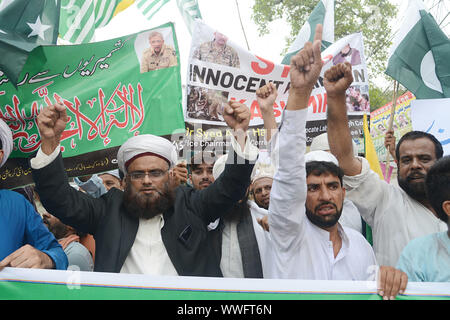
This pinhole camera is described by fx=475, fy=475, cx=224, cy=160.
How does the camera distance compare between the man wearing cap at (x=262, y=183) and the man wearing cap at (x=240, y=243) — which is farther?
the man wearing cap at (x=262, y=183)

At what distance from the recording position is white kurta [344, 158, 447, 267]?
2.76 m

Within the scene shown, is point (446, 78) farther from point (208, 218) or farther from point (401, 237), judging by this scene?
point (208, 218)

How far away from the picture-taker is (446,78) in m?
3.81

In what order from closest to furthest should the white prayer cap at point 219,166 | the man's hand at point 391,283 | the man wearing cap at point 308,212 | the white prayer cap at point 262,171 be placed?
the man's hand at point 391,283 < the man wearing cap at point 308,212 < the white prayer cap at point 219,166 < the white prayer cap at point 262,171

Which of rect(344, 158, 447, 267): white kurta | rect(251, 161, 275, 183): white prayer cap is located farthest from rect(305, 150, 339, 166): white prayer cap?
rect(251, 161, 275, 183): white prayer cap

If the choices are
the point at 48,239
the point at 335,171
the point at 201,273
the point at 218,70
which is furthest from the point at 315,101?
the point at 48,239

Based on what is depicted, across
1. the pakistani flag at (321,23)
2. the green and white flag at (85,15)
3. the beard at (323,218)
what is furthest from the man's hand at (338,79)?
the green and white flag at (85,15)

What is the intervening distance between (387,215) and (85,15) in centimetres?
300

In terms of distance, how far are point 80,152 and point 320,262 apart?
1.94 meters

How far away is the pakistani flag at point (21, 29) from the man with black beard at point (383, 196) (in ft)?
6.32

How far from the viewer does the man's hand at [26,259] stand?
2154 millimetres

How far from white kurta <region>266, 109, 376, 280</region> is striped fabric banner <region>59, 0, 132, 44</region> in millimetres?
2559

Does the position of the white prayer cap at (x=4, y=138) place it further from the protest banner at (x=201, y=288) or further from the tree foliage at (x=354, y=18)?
the tree foliage at (x=354, y=18)

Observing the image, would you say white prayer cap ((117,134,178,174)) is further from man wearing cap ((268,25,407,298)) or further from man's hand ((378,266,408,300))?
man's hand ((378,266,408,300))
